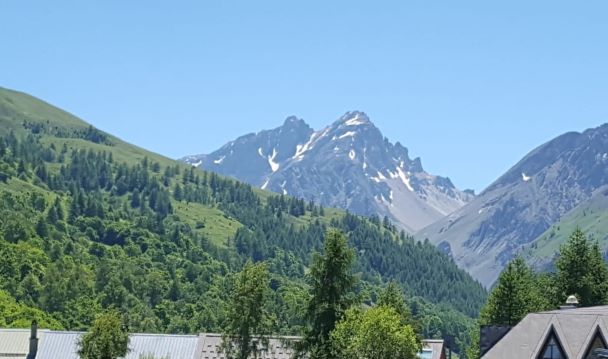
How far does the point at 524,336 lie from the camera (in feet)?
245

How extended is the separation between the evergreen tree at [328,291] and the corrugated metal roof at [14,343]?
27435mm

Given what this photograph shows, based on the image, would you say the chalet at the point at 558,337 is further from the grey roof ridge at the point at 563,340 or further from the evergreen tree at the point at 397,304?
the evergreen tree at the point at 397,304

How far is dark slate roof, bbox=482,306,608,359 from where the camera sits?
231 ft

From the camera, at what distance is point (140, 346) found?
8431 centimetres

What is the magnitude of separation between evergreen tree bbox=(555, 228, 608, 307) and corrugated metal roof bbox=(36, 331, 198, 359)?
148 feet

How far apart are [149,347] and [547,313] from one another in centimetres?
3226

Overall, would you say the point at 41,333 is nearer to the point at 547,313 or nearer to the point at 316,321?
the point at 316,321

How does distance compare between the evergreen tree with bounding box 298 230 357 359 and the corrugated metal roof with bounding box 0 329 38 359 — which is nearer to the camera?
the evergreen tree with bounding box 298 230 357 359

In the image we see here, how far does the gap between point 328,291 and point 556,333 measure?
16.8 m

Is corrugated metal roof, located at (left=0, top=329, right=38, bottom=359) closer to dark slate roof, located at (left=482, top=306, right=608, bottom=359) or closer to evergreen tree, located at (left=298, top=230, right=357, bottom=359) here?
evergreen tree, located at (left=298, top=230, right=357, bottom=359)

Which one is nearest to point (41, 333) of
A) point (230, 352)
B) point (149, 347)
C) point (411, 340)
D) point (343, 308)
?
point (149, 347)

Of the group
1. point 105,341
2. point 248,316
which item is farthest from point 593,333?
point 105,341

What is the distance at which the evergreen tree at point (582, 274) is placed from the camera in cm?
10838

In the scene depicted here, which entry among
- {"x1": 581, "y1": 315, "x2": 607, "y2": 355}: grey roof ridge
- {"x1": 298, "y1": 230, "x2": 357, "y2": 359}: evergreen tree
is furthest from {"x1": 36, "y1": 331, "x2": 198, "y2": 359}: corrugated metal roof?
{"x1": 581, "y1": 315, "x2": 607, "y2": 355}: grey roof ridge
